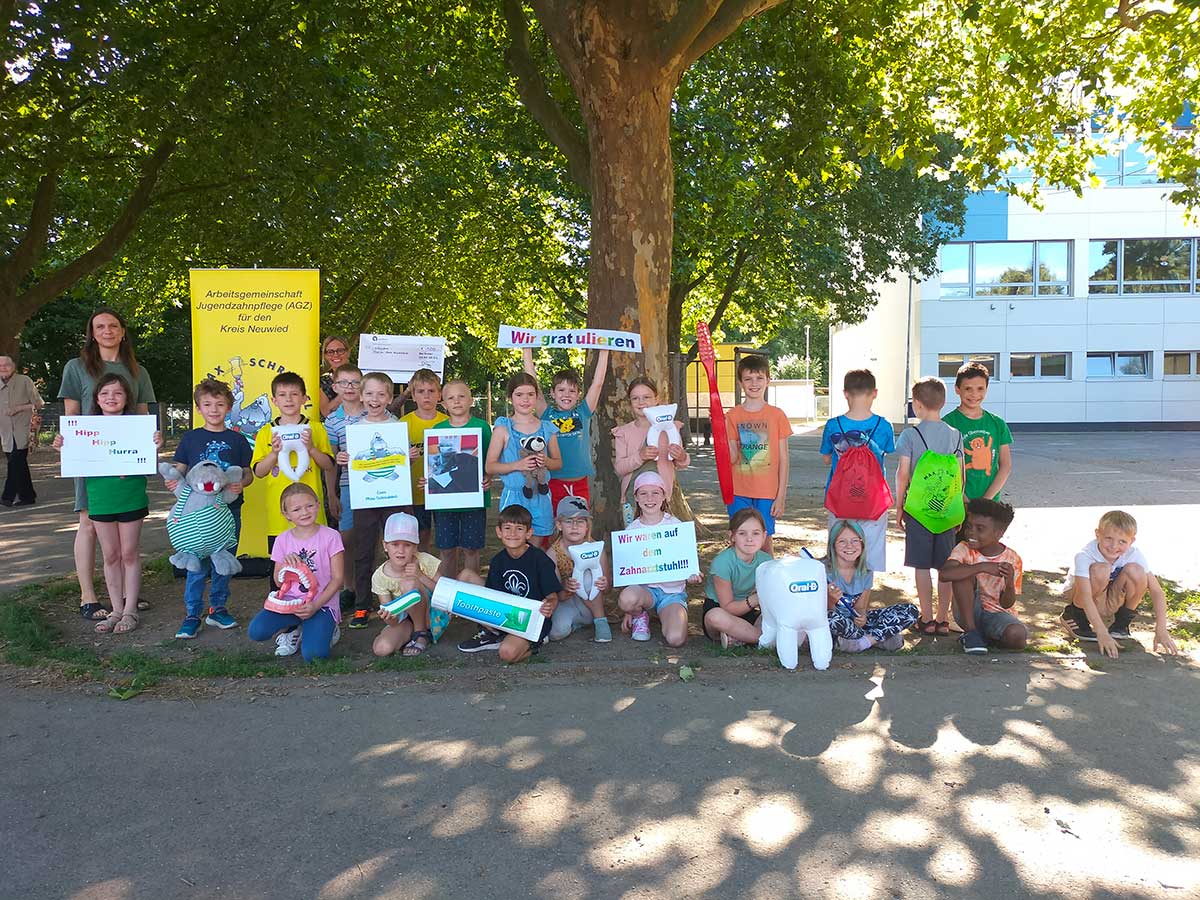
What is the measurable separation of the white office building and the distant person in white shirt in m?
27.1

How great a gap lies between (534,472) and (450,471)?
57cm

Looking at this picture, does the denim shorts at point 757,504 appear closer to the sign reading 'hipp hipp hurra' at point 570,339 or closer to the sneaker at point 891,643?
the sneaker at point 891,643

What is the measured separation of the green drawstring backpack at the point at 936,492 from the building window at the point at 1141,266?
1237 inches

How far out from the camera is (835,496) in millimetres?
5871

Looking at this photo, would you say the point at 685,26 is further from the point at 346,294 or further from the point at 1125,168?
the point at 1125,168

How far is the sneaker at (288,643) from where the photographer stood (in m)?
5.41

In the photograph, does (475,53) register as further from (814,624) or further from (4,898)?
(4,898)

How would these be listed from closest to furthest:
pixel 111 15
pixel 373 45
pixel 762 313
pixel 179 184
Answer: pixel 111 15, pixel 373 45, pixel 179 184, pixel 762 313

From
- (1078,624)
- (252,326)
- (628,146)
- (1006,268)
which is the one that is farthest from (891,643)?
(1006,268)

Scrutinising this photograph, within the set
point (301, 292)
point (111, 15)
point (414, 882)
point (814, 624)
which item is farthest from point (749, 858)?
point (111, 15)

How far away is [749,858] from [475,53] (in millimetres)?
12178

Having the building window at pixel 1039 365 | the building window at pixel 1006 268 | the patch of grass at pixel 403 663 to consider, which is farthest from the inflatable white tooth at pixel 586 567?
the building window at pixel 1039 365

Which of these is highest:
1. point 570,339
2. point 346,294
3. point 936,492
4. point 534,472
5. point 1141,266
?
point 1141,266

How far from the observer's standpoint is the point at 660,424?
6.09 m
